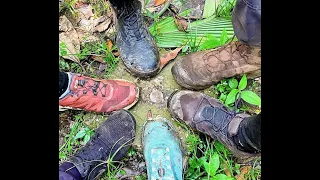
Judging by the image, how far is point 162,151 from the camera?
1975 millimetres

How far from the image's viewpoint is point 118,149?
204 cm

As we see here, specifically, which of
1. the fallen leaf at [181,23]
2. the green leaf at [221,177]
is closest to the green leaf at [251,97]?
the green leaf at [221,177]

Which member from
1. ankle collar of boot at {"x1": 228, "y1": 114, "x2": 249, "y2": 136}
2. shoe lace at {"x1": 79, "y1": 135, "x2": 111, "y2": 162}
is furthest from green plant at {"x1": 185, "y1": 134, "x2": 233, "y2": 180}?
shoe lace at {"x1": 79, "y1": 135, "x2": 111, "y2": 162}

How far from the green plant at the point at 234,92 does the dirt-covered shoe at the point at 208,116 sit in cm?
8

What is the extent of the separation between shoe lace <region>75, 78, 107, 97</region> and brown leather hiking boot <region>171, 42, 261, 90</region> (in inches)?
15.1

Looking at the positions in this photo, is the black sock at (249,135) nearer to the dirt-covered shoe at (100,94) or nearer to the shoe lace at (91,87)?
the dirt-covered shoe at (100,94)

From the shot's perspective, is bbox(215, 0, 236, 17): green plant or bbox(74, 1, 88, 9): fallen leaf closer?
bbox(215, 0, 236, 17): green plant

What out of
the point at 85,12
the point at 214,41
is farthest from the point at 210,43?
the point at 85,12

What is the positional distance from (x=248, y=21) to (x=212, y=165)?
701 millimetres

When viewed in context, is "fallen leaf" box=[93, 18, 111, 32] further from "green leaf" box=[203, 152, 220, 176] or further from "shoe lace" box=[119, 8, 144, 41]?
"green leaf" box=[203, 152, 220, 176]

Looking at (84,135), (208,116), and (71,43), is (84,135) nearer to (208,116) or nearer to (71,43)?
(71,43)

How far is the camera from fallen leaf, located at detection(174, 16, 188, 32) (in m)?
2.29
